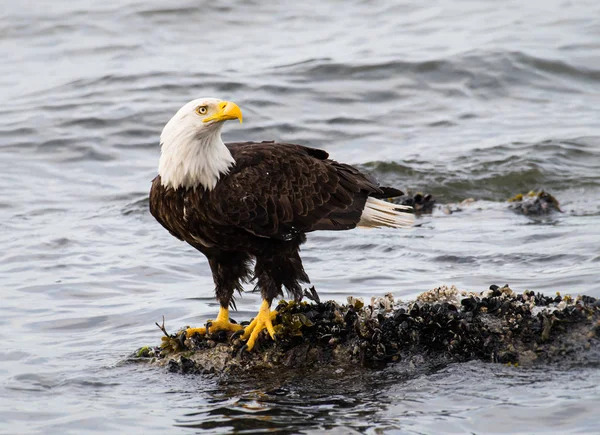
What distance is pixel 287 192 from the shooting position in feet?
21.5

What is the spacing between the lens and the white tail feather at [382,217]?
7059 mm

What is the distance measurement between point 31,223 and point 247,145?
439cm

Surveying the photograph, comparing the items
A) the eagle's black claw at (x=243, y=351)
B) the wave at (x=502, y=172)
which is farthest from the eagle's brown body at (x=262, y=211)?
the wave at (x=502, y=172)

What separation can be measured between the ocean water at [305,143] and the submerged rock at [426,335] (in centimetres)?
13

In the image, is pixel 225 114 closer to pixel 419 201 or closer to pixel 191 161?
pixel 191 161

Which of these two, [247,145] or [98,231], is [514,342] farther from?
[98,231]

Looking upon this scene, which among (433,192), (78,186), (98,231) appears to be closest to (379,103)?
(433,192)

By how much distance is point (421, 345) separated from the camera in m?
5.88

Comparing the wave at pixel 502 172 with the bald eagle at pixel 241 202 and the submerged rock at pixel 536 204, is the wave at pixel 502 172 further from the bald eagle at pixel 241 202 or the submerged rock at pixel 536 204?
the bald eagle at pixel 241 202

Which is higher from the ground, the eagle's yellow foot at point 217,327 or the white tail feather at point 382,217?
the white tail feather at point 382,217

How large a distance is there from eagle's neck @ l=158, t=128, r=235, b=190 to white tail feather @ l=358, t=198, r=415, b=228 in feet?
4.44

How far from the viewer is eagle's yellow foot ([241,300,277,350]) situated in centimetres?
606

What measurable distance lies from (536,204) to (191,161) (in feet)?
17.7

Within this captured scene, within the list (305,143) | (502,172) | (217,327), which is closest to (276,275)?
(217,327)
